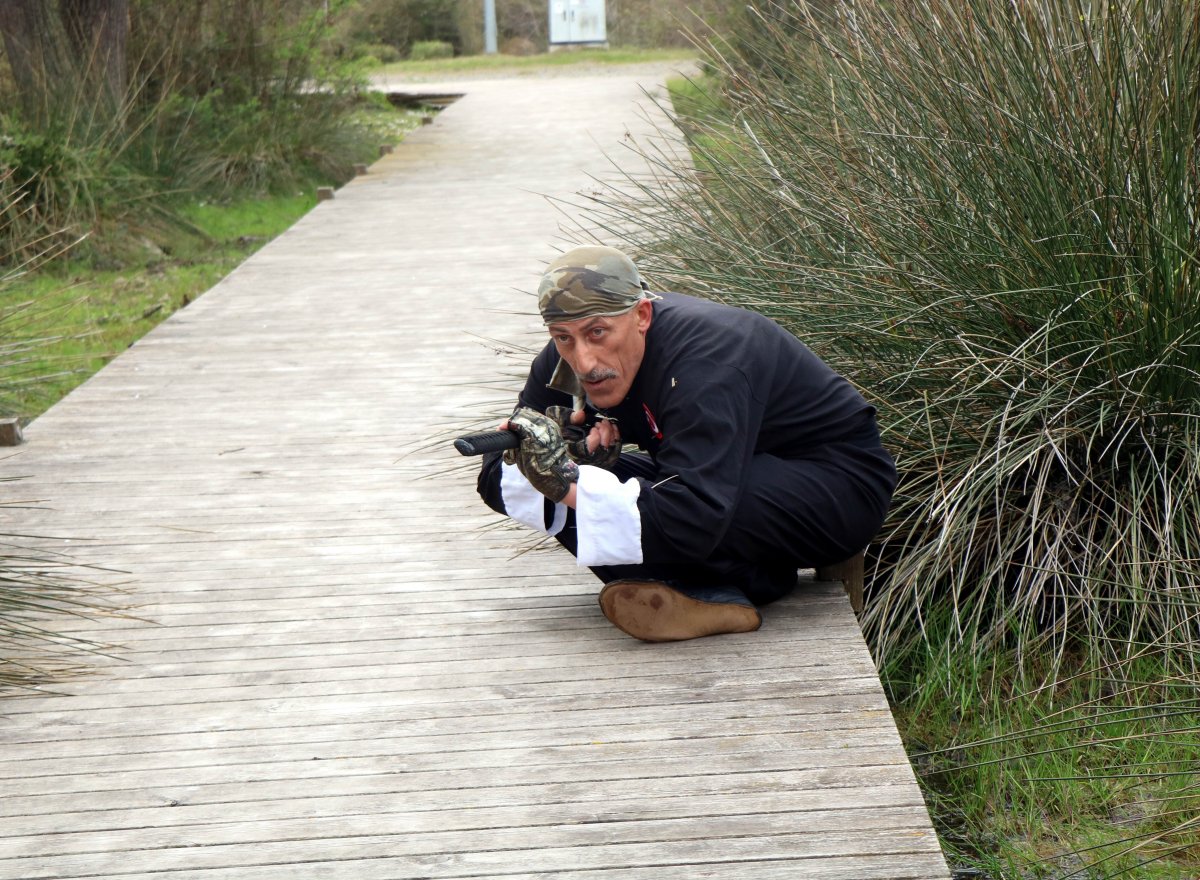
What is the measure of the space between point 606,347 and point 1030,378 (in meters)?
1.17

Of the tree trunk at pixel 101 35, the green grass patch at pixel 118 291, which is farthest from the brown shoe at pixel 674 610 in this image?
the tree trunk at pixel 101 35

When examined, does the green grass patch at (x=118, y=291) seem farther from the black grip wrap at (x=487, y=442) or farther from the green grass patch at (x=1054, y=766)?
the green grass patch at (x=1054, y=766)

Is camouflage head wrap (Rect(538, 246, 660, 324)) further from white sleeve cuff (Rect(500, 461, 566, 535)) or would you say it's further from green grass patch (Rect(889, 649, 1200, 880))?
green grass patch (Rect(889, 649, 1200, 880))

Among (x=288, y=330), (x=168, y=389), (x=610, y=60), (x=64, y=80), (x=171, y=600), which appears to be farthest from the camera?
(x=610, y=60)

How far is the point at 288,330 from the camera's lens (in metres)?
7.03

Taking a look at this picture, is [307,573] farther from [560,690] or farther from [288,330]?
[288,330]

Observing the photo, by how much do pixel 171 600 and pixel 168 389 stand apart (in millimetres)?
2473

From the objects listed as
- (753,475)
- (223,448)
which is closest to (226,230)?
(223,448)

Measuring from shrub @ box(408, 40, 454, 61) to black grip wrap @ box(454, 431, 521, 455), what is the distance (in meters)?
26.6

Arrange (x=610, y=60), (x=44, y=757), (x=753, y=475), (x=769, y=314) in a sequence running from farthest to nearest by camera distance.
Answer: (x=610, y=60)
(x=769, y=314)
(x=753, y=475)
(x=44, y=757)

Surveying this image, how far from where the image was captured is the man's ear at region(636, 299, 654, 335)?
10.4 feet

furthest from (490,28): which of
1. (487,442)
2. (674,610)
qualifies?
(487,442)

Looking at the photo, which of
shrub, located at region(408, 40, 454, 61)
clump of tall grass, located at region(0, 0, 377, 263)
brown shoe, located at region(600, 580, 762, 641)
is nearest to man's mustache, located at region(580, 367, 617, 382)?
brown shoe, located at region(600, 580, 762, 641)

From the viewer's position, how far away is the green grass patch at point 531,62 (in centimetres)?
2344
